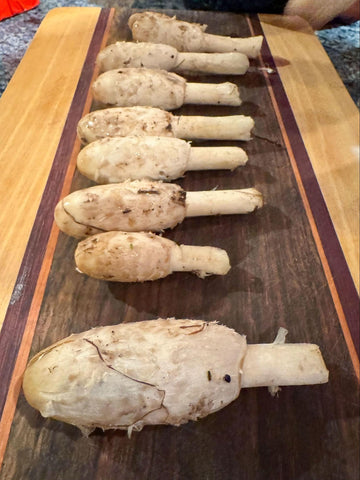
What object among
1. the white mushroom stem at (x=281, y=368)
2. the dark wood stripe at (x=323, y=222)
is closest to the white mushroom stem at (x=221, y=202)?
the dark wood stripe at (x=323, y=222)

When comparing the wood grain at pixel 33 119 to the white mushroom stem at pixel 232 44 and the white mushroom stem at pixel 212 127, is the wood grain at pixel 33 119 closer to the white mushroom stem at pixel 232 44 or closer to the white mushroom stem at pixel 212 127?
the white mushroom stem at pixel 212 127

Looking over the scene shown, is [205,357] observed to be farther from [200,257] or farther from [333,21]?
[333,21]

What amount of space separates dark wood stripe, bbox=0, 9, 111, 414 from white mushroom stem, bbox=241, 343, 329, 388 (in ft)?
3.04

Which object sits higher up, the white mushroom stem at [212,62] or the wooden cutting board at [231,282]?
the white mushroom stem at [212,62]

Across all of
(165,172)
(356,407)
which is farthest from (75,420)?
(165,172)

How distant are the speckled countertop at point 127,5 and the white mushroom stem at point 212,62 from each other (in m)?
0.99

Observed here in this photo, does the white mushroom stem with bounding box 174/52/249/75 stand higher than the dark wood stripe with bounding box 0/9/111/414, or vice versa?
the white mushroom stem with bounding box 174/52/249/75

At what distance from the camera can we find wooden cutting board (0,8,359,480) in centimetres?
135

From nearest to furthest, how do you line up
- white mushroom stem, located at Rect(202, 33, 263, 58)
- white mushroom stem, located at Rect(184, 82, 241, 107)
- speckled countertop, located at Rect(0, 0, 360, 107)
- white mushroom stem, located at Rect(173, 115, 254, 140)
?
white mushroom stem, located at Rect(173, 115, 254, 140) < white mushroom stem, located at Rect(184, 82, 241, 107) < white mushroom stem, located at Rect(202, 33, 263, 58) < speckled countertop, located at Rect(0, 0, 360, 107)

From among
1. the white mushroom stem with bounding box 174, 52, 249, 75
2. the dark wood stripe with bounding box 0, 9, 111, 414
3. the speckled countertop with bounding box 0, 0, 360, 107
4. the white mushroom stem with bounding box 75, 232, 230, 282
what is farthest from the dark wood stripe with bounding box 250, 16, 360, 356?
the dark wood stripe with bounding box 0, 9, 111, 414

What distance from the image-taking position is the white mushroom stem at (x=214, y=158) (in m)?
2.06

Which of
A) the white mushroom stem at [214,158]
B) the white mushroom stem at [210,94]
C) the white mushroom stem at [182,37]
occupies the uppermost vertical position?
the white mushroom stem at [182,37]

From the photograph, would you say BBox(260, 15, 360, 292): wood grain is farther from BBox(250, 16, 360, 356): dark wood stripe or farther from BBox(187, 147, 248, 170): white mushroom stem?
BBox(187, 147, 248, 170): white mushroom stem

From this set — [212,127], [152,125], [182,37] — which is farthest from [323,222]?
[182,37]
